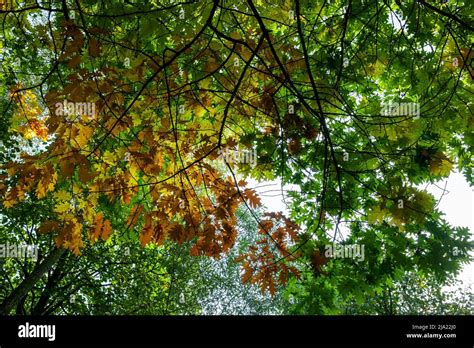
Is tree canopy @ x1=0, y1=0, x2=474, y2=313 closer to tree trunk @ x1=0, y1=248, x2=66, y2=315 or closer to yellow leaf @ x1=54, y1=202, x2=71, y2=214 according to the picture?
yellow leaf @ x1=54, y1=202, x2=71, y2=214

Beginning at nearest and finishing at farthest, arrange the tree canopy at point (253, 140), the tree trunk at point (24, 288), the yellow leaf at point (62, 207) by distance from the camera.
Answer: the tree canopy at point (253, 140), the yellow leaf at point (62, 207), the tree trunk at point (24, 288)

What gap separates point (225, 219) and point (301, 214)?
6.31ft

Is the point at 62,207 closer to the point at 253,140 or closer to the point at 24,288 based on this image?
the point at 253,140

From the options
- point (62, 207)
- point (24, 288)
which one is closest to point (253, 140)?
point (62, 207)

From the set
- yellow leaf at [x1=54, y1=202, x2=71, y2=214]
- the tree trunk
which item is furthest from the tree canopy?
the tree trunk

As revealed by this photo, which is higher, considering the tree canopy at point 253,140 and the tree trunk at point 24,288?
the tree canopy at point 253,140

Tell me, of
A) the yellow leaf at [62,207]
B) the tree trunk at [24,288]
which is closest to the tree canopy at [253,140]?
the yellow leaf at [62,207]

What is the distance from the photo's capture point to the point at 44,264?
928 centimetres

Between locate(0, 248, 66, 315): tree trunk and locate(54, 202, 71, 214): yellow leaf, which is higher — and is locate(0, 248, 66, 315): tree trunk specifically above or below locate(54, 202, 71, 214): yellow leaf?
below

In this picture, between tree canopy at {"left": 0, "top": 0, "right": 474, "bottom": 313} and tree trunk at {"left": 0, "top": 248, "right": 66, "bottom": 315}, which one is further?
tree trunk at {"left": 0, "top": 248, "right": 66, "bottom": 315}

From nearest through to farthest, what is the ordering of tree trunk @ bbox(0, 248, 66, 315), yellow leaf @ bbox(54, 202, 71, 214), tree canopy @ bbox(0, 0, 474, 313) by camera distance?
tree canopy @ bbox(0, 0, 474, 313)
yellow leaf @ bbox(54, 202, 71, 214)
tree trunk @ bbox(0, 248, 66, 315)

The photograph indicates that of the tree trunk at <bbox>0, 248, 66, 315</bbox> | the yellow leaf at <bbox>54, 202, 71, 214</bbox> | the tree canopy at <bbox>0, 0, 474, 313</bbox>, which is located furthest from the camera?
the tree trunk at <bbox>0, 248, 66, 315</bbox>

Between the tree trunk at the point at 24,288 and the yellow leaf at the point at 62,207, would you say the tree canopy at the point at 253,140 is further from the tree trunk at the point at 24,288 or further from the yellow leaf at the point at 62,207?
the tree trunk at the point at 24,288
